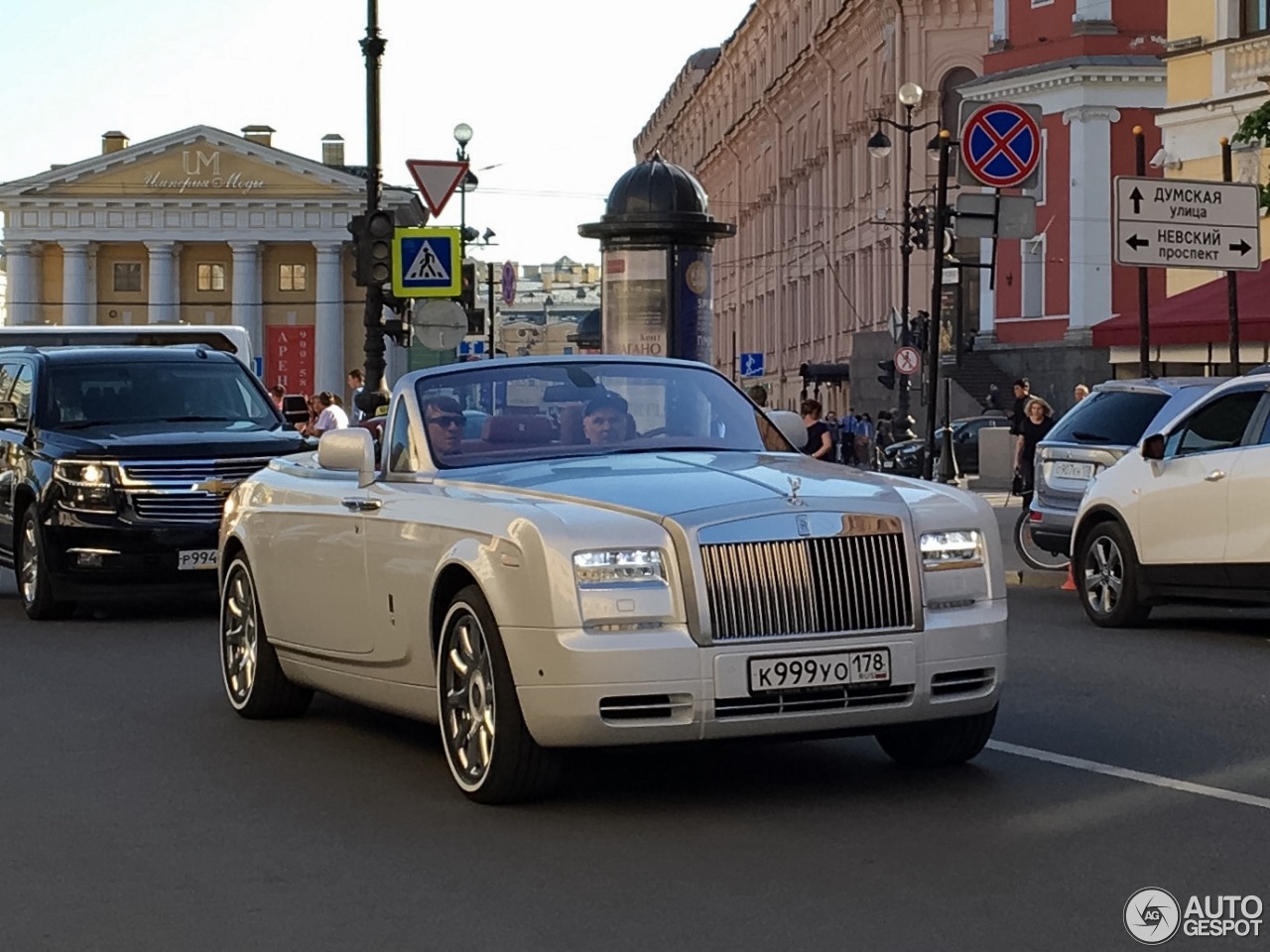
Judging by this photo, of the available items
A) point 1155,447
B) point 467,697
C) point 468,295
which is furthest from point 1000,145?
point 467,697

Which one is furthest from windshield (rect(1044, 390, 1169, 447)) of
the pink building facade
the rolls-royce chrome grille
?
the pink building facade

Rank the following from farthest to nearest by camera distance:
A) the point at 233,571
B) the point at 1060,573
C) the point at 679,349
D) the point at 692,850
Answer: the point at 679,349, the point at 1060,573, the point at 233,571, the point at 692,850

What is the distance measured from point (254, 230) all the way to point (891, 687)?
113243 millimetres

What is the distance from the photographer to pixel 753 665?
24.4 ft

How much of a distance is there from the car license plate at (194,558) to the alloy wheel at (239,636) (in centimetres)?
535

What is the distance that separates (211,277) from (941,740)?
11611 cm

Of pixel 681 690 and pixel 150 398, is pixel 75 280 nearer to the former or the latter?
pixel 150 398

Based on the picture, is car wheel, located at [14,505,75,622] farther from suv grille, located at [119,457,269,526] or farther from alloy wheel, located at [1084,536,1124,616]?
alloy wheel, located at [1084,536,1124,616]

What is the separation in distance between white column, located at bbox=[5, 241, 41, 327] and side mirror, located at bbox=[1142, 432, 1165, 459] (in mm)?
108686

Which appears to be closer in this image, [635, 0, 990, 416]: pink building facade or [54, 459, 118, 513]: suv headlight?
[54, 459, 118, 513]: suv headlight

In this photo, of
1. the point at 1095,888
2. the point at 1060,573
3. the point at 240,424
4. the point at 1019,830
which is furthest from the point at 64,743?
the point at 1060,573

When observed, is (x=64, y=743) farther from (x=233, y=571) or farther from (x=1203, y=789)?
(x=1203, y=789)

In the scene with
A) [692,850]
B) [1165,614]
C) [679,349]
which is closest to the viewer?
[692,850]

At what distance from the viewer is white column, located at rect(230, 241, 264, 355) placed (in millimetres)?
118312
